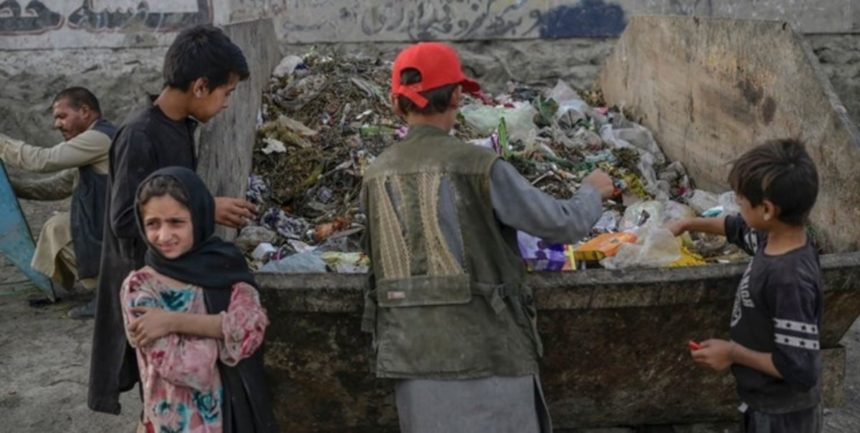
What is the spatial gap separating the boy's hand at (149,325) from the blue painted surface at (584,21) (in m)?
5.89

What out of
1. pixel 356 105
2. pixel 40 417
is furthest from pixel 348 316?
pixel 356 105

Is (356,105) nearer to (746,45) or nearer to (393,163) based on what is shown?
(746,45)

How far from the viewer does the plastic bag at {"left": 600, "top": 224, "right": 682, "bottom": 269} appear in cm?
300

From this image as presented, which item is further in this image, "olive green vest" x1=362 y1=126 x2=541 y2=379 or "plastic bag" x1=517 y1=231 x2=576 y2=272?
"plastic bag" x1=517 y1=231 x2=576 y2=272

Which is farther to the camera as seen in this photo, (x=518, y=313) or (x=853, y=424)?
(x=853, y=424)

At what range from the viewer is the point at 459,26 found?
24.8 ft

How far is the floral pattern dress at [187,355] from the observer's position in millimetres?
2232

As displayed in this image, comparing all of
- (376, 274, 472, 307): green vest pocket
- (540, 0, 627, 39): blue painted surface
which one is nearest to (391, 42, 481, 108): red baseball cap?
(376, 274, 472, 307): green vest pocket

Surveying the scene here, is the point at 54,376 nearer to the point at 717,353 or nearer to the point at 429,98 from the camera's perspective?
the point at 429,98

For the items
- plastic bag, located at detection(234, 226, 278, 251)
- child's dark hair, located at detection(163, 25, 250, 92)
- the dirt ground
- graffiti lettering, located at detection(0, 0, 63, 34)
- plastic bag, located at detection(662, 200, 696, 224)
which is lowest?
the dirt ground

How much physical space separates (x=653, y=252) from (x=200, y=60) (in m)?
1.58

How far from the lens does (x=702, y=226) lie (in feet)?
9.21

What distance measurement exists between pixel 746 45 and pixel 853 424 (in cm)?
166

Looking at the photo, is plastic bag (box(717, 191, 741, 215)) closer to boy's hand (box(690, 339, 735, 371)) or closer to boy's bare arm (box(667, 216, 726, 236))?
boy's bare arm (box(667, 216, 726, 236))
